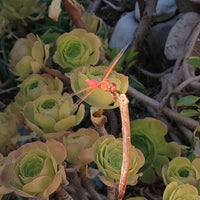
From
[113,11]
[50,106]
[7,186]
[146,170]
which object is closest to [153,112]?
[146,170]

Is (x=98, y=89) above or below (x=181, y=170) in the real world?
above

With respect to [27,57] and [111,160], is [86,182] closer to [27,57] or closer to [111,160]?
[111,160]

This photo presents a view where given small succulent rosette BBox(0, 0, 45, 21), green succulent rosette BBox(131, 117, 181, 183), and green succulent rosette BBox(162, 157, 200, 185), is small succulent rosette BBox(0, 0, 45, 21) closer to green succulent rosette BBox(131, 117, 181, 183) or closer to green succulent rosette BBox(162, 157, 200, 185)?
green succulent rosette BBox(131, 117, 181, 183)

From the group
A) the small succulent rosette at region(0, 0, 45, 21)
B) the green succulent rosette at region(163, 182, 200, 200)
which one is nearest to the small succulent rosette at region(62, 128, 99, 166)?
the green succulent rosette at region(163, 182, 200, 200)

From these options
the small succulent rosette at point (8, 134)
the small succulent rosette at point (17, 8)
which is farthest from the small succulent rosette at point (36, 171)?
the small succulent rosette at point (17, 8)

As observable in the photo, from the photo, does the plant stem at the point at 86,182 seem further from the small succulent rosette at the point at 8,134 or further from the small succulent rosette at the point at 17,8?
the small succulent rosette at the point at 17,8

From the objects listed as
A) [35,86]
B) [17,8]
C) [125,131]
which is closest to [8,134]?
[35,86]

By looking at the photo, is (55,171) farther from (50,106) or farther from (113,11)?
(113,11)
